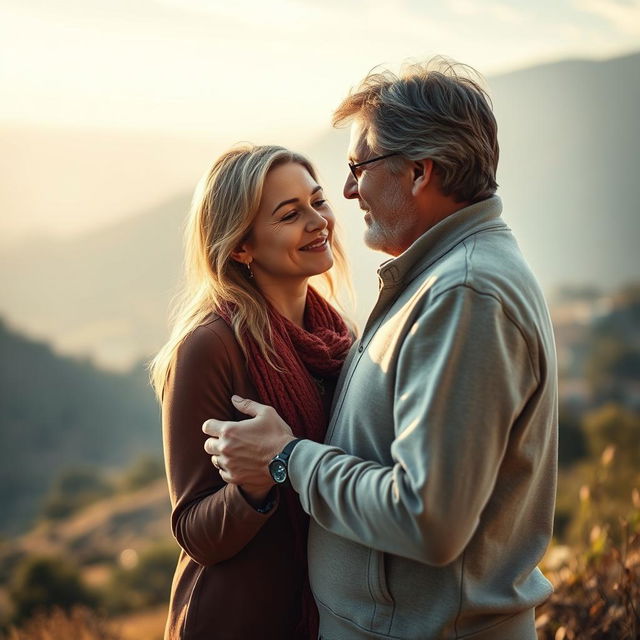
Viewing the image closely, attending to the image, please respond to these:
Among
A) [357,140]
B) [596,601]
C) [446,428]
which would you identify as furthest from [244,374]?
[596,601]

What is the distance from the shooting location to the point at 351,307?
2.52 m

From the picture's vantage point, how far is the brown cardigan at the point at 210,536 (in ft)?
5.94

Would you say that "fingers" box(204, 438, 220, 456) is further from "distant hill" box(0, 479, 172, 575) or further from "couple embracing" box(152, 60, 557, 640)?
"distant hill" box(0, 479, 172, 575)

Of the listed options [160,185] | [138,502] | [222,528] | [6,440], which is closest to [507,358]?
[222,528]

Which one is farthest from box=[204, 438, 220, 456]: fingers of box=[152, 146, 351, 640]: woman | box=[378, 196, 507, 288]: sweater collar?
box=[378, 196, 507, 288]: sweater collar

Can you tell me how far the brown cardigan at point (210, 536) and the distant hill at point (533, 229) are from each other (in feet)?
75.3

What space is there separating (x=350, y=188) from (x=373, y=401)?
1.68 ft

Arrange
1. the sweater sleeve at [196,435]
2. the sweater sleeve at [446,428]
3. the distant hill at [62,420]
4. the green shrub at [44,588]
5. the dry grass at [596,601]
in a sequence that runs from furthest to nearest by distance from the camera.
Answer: the distant hill at [62,420], the green shrub at [44,588], the dry grass at [596,601], the sweater sleeve at [196,435], the sweater sleeve at [446,428]

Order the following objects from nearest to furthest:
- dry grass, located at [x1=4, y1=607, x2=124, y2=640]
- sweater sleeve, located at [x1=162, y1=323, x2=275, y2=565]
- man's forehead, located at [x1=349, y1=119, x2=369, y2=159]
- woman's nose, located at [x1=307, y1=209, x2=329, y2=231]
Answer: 1. man's forehead, located at [x1=349, y1=119, x2=369, y2=159]
2. sweater sleeve, located at [x1=162, y1=323, x2=275, y2=565]
3. woman's nose, located at [x1=307, y1=209, x2=329, y2=231]
4. dry grass, located at [x1=4, y1=607, x2=124, y2=640]

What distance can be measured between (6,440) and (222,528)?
33041 mm

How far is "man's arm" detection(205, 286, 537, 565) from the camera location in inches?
49.9

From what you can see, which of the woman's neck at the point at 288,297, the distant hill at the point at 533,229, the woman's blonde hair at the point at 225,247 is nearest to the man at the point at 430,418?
the woman's blonde hair at the point at 225,247

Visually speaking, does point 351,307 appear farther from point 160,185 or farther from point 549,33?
point 160,185

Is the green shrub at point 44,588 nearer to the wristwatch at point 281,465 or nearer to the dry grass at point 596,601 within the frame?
the dry grass at point 596,601
